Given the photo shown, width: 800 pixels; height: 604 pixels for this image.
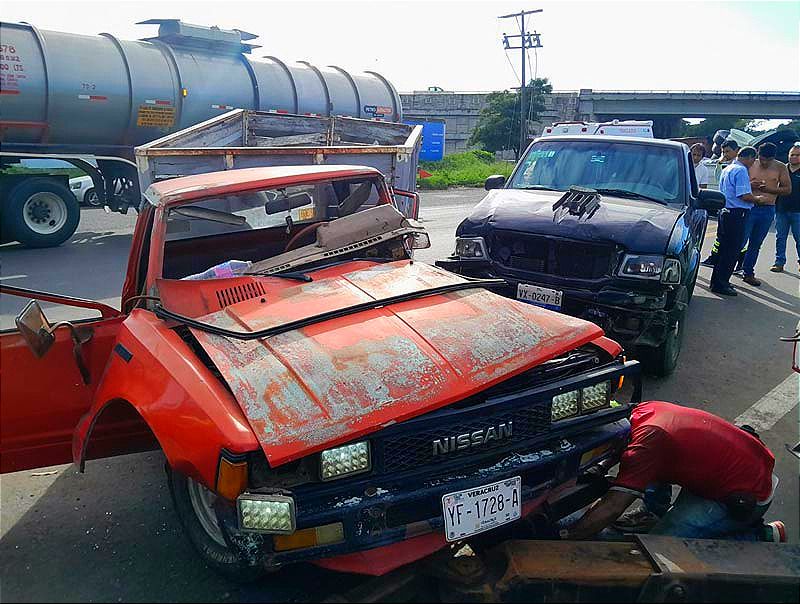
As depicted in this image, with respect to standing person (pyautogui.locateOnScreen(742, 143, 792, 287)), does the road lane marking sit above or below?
below

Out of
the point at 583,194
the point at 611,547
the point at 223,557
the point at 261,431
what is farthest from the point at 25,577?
the point at 583,194

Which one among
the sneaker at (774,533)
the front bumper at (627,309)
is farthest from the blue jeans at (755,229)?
the sneaker at (774,533)

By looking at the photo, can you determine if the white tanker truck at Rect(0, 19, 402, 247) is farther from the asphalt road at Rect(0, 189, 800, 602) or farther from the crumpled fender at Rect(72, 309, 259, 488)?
the crumpled fender at Rect(72, 309, 259, 488)

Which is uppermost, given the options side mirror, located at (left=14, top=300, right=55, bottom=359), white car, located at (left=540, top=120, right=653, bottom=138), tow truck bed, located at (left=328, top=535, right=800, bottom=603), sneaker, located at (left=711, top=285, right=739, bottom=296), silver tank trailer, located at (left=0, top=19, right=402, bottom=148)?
silver tank trailer, located at (left=0, top=19, right=402, bottom=148)

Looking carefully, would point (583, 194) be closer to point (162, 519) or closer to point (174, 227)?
point (174, 227)

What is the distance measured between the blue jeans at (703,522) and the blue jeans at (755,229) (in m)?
7.01

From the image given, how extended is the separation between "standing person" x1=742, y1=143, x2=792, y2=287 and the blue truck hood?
163 inches

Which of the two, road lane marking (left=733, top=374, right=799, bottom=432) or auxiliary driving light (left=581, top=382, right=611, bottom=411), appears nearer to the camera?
auxiliary driving light (left=581, top=382, right=611, bottom=411)

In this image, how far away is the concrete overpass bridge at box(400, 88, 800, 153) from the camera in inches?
1975

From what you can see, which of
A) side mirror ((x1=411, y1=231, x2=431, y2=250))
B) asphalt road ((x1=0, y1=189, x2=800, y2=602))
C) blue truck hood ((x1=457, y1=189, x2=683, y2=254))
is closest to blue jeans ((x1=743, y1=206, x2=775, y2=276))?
asphalt road ((x1=0, y1=189, x2=800, y2=602))

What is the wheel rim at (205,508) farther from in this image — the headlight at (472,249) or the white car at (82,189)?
the white car at (82,189)

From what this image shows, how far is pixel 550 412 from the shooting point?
8.80 feet

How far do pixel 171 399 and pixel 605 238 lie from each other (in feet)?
11.9

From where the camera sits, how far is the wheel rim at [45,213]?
9805 mm
